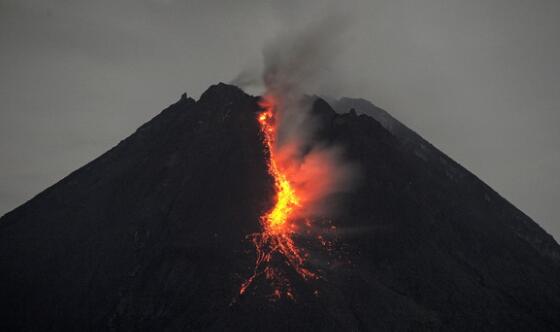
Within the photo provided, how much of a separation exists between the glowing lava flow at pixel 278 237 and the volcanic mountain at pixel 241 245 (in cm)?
86

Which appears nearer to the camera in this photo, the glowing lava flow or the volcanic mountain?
the volcanic mountain

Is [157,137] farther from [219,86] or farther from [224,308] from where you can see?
[224,308]

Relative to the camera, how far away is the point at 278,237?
5478 centimetres

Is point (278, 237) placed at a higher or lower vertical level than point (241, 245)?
higher

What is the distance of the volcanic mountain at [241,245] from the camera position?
156 feet

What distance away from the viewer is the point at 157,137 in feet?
248

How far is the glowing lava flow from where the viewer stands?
4912 centimetres

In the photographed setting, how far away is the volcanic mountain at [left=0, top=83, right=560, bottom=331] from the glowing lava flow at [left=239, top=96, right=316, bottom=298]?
0.86 meters

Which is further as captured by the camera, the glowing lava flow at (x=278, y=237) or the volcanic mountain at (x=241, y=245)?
the glowing lava flow at (x=278, y=237)

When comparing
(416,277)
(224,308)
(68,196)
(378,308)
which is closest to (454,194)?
(416,277)

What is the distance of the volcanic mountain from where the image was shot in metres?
47.7

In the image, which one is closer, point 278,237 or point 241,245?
point 241,245

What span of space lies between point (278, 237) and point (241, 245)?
4.20m

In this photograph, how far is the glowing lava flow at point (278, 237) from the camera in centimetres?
4912
